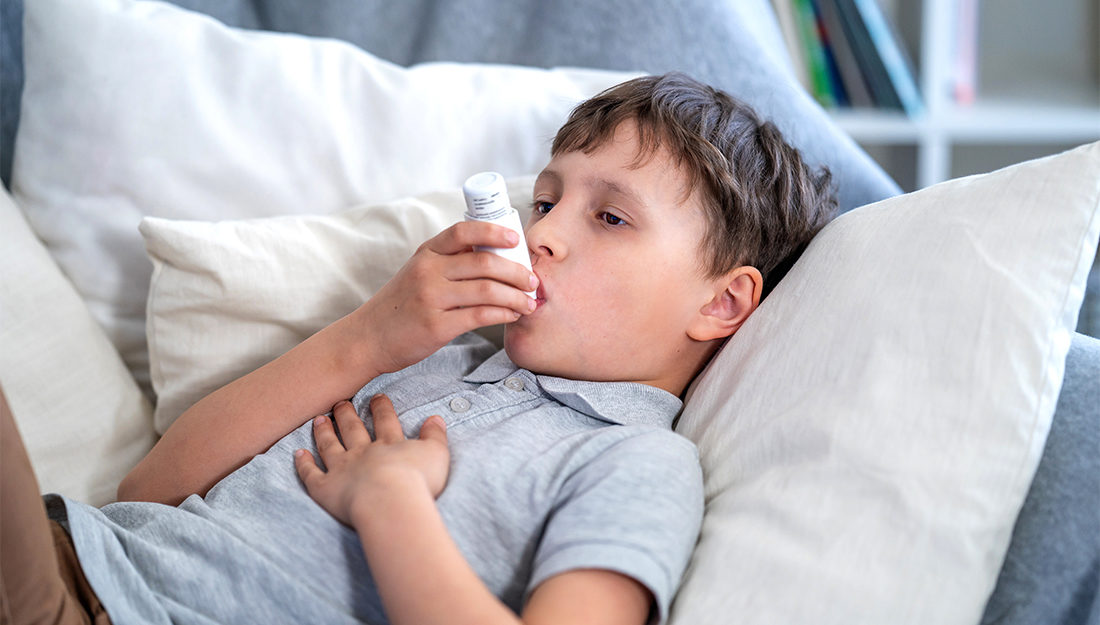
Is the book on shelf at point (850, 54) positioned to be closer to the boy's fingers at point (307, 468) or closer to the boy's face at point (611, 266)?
the boy's face at point (611, 266)

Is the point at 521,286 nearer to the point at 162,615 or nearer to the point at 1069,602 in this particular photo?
the point at 162,615

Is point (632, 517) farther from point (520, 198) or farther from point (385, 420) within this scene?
point (520, 198)

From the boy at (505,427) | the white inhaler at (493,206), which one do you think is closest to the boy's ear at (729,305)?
the boy at (505,427)

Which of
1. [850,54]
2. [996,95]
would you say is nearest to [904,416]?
[850,54]

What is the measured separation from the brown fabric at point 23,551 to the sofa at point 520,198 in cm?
35

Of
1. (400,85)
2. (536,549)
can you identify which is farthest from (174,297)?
(536,549)

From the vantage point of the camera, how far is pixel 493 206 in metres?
0.83

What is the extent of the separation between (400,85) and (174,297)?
1.41 feet

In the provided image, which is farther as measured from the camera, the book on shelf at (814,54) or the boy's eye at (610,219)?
the book on shelf at (814,54)

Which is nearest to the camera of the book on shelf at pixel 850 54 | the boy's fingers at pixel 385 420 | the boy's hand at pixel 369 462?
the boy's hand at pixel 369 462

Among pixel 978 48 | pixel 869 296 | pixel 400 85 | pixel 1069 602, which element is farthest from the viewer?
pixel 978 48

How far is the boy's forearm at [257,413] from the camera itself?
37.3 inches

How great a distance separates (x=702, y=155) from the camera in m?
0.97

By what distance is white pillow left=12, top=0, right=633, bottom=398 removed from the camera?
116cm
